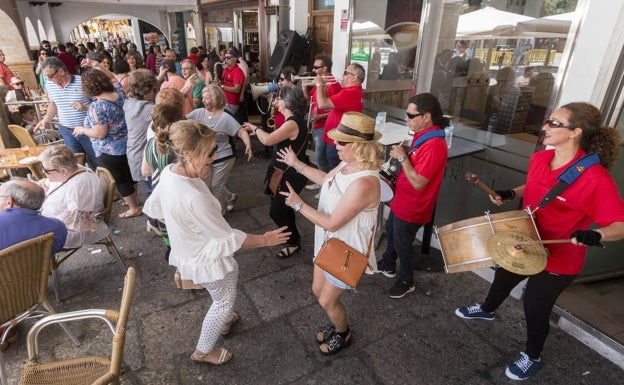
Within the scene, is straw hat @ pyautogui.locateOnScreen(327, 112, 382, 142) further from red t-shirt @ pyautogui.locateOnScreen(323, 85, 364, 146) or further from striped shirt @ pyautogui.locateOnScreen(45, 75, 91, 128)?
striped shirt @ pyautogui.locateOnScreen(45, 75, 91, 128)

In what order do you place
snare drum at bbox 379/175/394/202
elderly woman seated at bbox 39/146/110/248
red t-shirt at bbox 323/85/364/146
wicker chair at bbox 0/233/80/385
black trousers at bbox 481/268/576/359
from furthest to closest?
red t-shirt at bbox 323/85/364/146 → elderly woman seated at bbox 39/146/110/248 → snare drum at bbox 379/175/394/202 → black trousers at bbox 481/268/576/359 → wicker chair at bbox 0/233/80/385

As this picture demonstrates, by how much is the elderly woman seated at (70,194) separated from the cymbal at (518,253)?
3.02 meters

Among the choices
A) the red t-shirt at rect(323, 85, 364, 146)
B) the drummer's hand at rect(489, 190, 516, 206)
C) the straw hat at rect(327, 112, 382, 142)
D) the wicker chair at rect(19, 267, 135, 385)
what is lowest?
the wicker chair at rect(19, 267, 135, 385)

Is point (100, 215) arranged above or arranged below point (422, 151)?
below

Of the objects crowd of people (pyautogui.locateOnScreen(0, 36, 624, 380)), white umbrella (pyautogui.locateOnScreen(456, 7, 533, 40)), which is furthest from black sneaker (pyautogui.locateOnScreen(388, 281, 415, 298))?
white umbrella (pyautogui.locateOnScreen(456, 7, 533, 40))

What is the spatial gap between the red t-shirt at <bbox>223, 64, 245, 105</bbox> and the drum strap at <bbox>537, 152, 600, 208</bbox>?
17.4ft

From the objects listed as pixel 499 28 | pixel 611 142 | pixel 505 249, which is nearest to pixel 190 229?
pixel 505 249

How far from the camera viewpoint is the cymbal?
1782 millimetres

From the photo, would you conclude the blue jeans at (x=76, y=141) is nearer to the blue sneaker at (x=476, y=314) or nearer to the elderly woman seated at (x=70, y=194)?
the elderly woman seated at (x=70, y=194)

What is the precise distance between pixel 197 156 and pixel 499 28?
376 cm

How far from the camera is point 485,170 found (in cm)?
394

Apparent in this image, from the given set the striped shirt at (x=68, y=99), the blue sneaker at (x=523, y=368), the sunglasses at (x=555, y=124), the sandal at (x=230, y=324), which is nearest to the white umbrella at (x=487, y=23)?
the sunglasses at (x=555, y=124)

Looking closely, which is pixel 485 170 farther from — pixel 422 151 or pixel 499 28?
pixel 422 151

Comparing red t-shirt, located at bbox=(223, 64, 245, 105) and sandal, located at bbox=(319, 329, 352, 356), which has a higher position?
red t-shirt, located at bbox=(223, 64, 245, 105)
